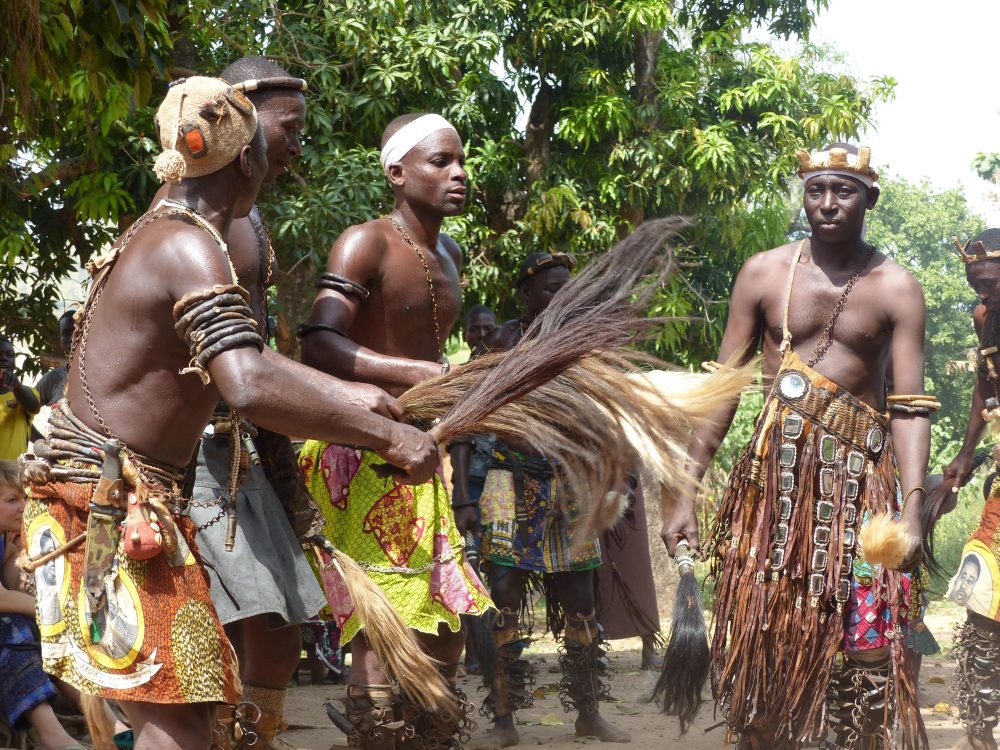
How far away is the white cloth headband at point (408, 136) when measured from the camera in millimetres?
4770

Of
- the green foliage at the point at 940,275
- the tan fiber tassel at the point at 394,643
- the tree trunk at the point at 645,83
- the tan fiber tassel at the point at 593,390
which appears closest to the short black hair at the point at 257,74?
the tan fiber tassel at the point at 593,390

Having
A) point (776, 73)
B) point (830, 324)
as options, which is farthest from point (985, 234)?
point (776, 73)

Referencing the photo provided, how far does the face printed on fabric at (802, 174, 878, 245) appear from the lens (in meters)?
4.72

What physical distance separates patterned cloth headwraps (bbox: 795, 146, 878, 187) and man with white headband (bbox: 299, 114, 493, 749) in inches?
51.5

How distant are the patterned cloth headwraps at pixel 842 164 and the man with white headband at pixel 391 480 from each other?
1.31 metres

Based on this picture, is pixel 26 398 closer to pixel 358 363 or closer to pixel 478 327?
pixel 478 327

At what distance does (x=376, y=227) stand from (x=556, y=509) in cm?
226

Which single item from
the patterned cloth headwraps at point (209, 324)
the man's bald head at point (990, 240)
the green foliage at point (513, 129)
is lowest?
the patterned cloth headwraps at point (209, 324)

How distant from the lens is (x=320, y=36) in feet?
31.0

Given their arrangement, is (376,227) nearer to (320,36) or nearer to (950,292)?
(320,36)

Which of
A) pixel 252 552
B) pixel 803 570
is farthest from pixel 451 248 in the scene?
pixel 803 570

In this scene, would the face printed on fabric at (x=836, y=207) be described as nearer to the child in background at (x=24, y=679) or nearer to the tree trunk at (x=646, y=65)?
the child in background at (x=24, y=679)

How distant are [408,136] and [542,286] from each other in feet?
6.72

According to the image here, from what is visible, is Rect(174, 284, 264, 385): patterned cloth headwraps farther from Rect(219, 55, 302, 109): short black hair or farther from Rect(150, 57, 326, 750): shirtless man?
Rect(219, 55, 302, 109): short black hair
